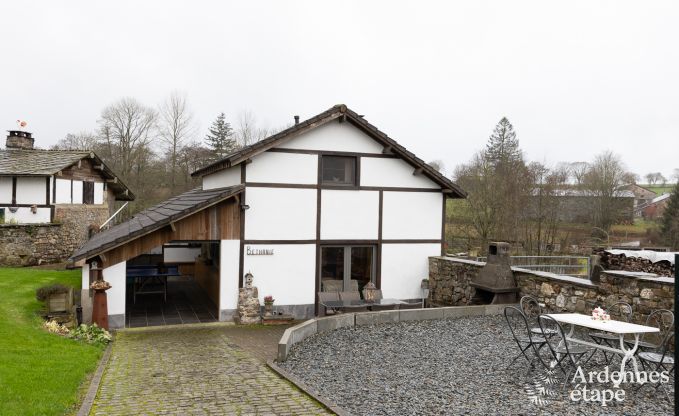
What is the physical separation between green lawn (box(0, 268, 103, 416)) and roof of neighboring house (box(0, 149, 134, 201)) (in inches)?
386

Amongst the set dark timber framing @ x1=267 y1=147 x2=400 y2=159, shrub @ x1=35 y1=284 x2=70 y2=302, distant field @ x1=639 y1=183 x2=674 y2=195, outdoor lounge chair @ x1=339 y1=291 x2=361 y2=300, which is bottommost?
outdoor lounge chair @ x1=339 y1=291 x2=361 y2=300

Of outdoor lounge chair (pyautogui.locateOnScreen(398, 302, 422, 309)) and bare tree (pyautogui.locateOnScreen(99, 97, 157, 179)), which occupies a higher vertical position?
bare tree (pyautogui.locateOnScreen(99, 97, 157, 179))

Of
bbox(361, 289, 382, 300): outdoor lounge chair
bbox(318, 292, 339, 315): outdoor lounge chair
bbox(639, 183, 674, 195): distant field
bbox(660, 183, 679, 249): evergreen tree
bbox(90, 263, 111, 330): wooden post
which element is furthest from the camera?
bbox(639, 183, 674, 195): distant field

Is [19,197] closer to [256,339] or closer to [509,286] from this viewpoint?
[256,339]

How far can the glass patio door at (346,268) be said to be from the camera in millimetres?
13375

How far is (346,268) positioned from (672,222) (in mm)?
35038

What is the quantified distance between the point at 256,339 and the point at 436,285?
5921mm

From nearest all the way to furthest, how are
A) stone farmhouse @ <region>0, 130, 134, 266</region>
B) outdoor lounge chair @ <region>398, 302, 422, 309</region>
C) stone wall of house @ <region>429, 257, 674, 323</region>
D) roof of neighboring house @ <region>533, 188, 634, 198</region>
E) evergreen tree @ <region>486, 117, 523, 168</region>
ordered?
1. stone wall of house @ <region>429, 257, 674, 323</region>
2. outdoor lounge chair @ <region>398, 302, 422, 309</region>
3. stone farmhouse @ <region>0, 130, 134, 266</region>
4. roof of neighboring house @ <region>533, 188, 634, 198</region>
5. evergreen tree @ <region>486, 117, 523, 168</region>

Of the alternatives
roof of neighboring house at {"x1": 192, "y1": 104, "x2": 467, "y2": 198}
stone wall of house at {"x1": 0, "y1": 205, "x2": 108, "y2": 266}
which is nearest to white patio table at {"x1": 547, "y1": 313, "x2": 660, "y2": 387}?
roof of neighboring house at {"x1": 192, "y1": 104, "x2": 467, "y2": 198}

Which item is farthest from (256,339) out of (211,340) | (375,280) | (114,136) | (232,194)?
(114,136)

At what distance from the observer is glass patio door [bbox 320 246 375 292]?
13375 mm

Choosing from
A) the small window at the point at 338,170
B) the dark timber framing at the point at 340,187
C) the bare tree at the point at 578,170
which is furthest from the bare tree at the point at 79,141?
the bare tree at the point at 578,170

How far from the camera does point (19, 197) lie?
20.6 metres

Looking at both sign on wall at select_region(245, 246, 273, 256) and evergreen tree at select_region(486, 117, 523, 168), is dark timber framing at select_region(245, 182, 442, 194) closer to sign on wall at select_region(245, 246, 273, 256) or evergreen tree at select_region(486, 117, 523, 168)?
sign on wall at select_region(245, 246, 273, 256)
